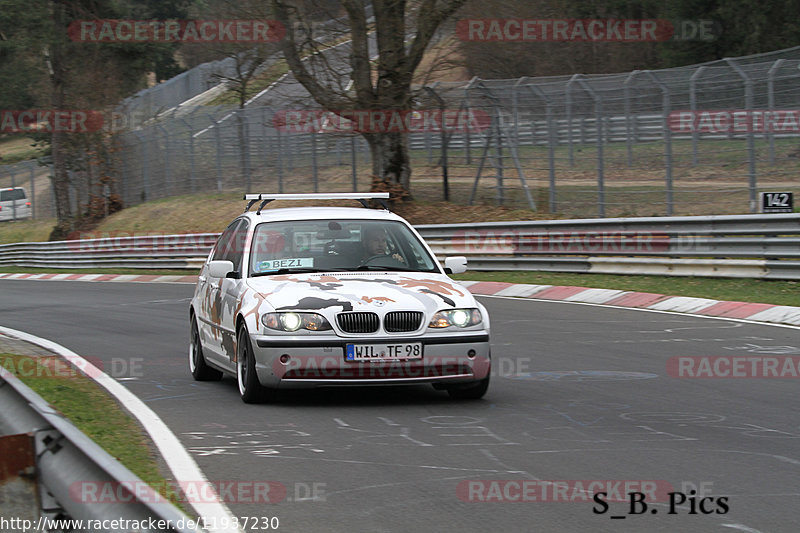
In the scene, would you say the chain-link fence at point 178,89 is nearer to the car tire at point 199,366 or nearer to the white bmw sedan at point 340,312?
the car tire at point 199,366

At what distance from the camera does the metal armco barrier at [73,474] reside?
3.40 m

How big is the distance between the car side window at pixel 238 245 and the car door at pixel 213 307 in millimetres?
78

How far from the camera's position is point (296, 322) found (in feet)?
26.7

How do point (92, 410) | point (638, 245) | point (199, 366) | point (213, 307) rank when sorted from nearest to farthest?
1. point (92, 410)
2. point (213, 307)
3. point (199, 366)
4. point (638, 245)

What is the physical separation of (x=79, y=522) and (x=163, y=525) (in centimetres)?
70

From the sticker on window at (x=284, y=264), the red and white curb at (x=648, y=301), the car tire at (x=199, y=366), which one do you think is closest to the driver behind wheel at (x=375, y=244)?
the sticker on window at (x=284, y=264)

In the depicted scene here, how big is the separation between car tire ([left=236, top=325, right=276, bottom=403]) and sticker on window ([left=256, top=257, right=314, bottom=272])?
681mm

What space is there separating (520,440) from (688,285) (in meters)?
11.3

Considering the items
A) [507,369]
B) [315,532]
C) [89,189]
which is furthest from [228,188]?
[315,532]

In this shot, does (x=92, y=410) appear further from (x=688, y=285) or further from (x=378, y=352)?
(x=688, y=285)

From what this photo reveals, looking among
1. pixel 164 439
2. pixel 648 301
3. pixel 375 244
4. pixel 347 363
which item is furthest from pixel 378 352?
pixel 648 301

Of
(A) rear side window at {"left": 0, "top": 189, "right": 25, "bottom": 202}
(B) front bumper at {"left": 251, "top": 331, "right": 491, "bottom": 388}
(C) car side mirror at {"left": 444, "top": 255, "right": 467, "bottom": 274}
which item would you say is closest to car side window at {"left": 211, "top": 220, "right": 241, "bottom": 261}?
(C) car side mirror at {"left": 444, "top": 255, "right": 467, "bottom": 274}

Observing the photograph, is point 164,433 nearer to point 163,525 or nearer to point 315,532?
point 315,532

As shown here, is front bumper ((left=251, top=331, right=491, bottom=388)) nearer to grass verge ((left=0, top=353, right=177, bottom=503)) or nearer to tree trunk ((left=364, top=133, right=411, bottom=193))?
grass verge ((left=0, top=353, right=177, bottom=503))
